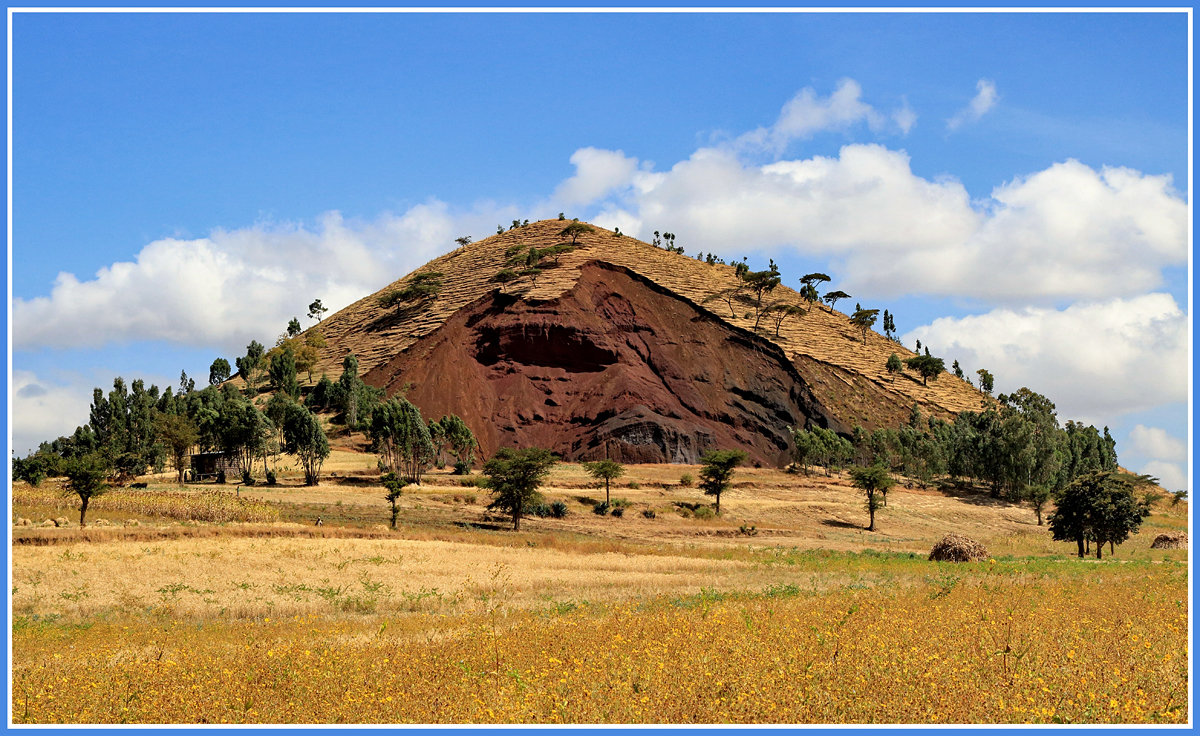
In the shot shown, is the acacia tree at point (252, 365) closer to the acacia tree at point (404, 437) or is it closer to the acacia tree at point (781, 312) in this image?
the acacia tree at point (404, 437)

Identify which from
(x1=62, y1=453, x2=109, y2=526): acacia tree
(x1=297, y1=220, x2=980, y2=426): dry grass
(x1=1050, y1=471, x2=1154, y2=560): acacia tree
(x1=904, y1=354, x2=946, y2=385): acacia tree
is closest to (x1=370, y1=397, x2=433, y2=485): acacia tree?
(x1=62, y1=453, x2=109, y2=526): acacia tree

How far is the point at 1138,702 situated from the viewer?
35.7ft

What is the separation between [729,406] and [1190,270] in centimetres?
10881

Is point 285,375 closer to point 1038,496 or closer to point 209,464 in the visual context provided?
point 209,464

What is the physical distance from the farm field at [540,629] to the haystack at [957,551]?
1.27m

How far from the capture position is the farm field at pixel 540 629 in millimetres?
11617

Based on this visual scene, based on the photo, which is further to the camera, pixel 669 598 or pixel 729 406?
pixel 729 406

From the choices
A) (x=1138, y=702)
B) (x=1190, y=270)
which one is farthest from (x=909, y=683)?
(x=1190, y=270)

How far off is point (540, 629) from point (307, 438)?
61.2 meters

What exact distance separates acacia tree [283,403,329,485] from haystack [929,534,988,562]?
1953 inches

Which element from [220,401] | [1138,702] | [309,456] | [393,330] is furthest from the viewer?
[393,330]

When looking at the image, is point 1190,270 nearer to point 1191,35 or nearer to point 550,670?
point 1191,35

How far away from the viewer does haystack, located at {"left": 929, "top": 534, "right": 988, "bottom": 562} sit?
42625 mm

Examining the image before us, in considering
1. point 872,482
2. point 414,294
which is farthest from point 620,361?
point 872,482
